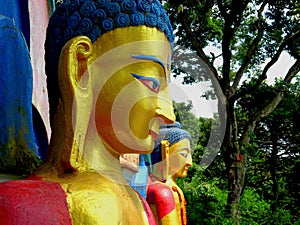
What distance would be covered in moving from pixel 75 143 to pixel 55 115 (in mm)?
147

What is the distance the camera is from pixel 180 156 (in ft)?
16.1

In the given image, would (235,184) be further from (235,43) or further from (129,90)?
(129,90)

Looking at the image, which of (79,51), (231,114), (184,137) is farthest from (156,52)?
(231,114)

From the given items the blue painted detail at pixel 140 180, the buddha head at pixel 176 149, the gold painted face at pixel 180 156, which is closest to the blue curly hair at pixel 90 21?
the blue painted detail at pixel 140 180

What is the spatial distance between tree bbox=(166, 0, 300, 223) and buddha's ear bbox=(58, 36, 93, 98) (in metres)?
5.40

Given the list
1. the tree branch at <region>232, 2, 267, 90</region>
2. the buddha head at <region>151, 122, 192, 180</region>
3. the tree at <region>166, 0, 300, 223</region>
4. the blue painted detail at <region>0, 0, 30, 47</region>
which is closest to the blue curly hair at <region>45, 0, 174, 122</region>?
the blue painted detail at <region>0, 0, 30, 47</region>

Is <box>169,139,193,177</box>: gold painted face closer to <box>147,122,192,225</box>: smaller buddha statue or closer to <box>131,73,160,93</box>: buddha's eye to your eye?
<box>147,122,192,225</box>: smaller buddha statue

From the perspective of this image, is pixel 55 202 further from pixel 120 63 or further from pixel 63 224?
pixel 120 63

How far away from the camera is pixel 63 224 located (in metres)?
1.27

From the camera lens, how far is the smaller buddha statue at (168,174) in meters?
3.99

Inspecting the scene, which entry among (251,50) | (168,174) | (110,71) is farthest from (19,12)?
(251,50)

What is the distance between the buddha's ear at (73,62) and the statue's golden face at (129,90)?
0.12 feet

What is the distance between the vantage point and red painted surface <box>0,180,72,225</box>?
122cm

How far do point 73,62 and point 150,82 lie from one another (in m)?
0.26
